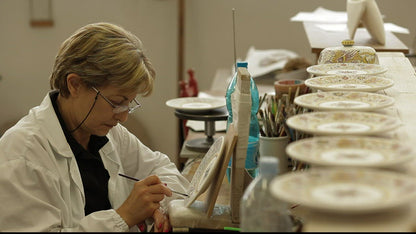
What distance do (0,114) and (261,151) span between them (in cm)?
372

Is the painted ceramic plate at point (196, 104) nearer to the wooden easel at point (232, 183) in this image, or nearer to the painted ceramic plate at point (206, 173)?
the painted ceramic plate at point (206, 173)

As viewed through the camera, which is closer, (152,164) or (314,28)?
(152,164)

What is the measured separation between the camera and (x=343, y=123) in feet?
4.64

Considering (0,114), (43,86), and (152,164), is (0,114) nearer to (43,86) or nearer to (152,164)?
(43,86)

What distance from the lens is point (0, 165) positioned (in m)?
1.92

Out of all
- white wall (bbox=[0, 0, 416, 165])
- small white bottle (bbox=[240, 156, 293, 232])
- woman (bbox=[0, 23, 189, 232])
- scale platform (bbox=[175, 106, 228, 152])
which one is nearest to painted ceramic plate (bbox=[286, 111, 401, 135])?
small white bottle (bbox=[240, 156, 293, 232])

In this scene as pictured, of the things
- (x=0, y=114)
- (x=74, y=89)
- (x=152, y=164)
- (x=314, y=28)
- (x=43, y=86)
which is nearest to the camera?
(x=74, y=89)

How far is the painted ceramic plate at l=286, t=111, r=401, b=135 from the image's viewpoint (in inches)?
51.9

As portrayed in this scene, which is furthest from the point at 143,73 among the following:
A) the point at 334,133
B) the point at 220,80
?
the point at 220,80

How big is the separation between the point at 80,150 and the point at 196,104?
120 centimetres

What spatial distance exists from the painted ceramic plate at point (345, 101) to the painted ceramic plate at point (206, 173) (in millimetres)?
293

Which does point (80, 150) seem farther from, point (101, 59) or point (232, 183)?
point (232, 183)

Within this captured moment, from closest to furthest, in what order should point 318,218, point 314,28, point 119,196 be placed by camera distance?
point 318,218
point 119,196
point 314,28

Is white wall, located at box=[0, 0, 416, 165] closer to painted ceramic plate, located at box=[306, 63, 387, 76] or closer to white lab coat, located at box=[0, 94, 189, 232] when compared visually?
white lab coat, located at box=[0, 94, 189, 232]
